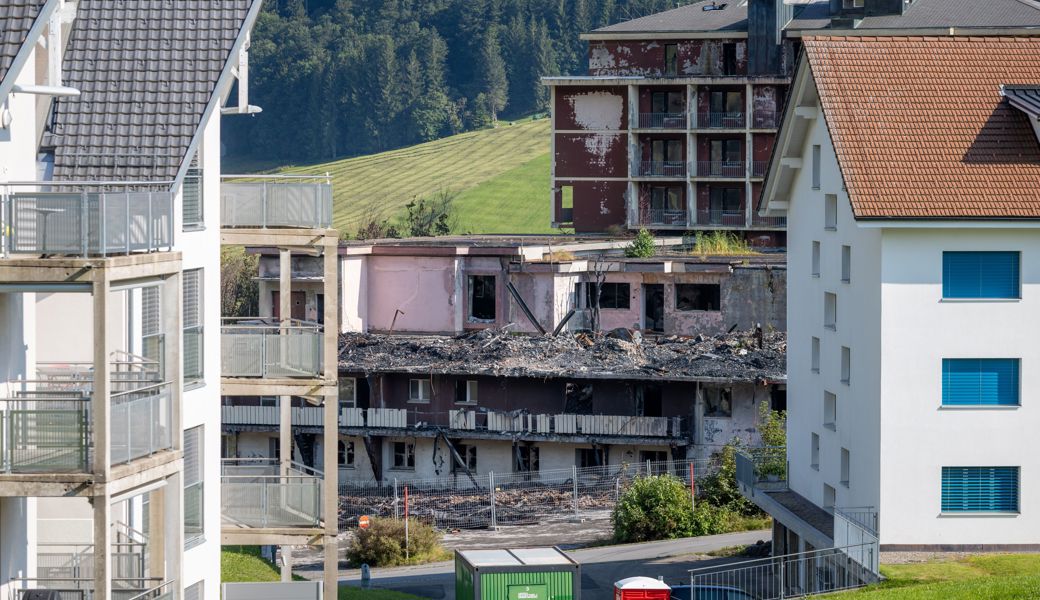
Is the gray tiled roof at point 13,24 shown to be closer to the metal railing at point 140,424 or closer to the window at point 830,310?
the metal railing at point 140,424

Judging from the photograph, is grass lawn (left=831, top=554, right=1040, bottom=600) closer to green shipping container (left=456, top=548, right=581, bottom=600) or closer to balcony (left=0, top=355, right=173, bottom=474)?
green shipping container (left=456, top=548, right=581, bottom=600)

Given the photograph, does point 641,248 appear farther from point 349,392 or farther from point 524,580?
point 524,580

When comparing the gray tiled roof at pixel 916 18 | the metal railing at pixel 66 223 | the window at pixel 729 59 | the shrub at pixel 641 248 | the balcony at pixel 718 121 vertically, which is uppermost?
the gray tiled roof at pixel 916 18

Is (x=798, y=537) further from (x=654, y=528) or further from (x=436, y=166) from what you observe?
(x=436, y=166)

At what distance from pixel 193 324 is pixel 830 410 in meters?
20.3

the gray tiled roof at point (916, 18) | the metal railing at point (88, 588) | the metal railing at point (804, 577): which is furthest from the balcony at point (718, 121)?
the metal railing at point (88, 588)

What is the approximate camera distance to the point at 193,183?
2773cm

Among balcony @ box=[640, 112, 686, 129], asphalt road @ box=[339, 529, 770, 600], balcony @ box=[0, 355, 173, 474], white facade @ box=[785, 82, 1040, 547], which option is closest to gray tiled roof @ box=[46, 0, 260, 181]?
balcony @ box=[0, 355, 173, 474]

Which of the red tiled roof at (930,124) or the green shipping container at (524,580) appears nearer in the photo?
the green shipping container at (524,580)

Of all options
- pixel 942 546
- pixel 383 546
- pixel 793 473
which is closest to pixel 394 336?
pixel 383 546

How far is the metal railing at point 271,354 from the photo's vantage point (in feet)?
96.4

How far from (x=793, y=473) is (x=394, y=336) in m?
31.0

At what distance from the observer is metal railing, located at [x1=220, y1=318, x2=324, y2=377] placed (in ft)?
96.4

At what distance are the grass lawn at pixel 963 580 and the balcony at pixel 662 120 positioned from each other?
56.7 m
